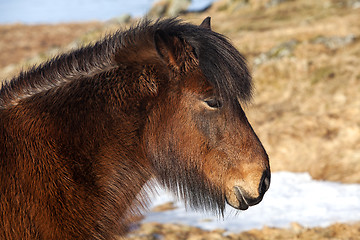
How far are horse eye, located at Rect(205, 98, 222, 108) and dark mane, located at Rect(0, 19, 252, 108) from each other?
0.21 feet

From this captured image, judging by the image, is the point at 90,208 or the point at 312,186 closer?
the point at 90,208

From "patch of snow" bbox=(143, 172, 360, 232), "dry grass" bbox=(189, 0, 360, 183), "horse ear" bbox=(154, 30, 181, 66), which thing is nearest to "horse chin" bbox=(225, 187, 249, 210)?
"horse ear" bbox=(154, 30, 181, 66)

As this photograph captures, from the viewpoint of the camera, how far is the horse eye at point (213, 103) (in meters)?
2.69

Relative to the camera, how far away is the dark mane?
8.73ft

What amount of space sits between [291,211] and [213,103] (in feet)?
15.7

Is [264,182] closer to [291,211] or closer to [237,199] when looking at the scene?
[237,199]

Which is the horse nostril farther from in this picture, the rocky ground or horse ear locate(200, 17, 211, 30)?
the rocky ground

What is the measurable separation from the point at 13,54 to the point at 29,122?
131 feet

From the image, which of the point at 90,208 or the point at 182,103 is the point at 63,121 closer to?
the point at 90,208

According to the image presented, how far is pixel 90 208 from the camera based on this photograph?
254 centimetres

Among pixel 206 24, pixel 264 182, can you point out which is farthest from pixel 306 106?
pixel 264 182

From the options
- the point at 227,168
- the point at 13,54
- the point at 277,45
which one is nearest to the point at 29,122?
the point at 227,168

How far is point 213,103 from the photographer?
270 centimetres

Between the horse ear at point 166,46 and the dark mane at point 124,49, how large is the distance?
8cm
